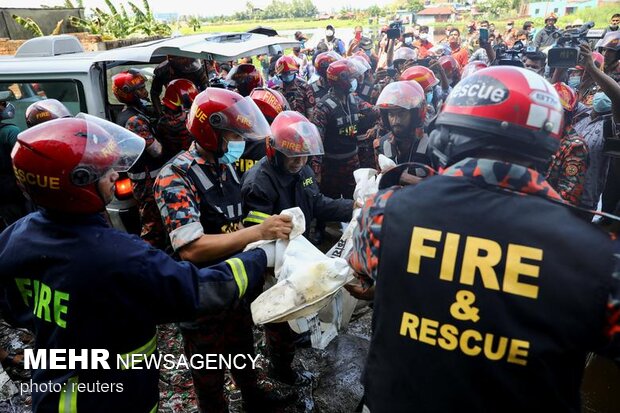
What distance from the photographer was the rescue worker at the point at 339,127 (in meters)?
5.62

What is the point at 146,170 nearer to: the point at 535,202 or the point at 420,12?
the point at 535,202

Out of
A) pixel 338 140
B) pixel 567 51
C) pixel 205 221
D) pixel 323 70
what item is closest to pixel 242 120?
pixel 205 221

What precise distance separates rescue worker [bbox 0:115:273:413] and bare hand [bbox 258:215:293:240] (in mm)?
617

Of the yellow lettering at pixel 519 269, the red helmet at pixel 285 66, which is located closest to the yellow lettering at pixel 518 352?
the yellow lettering at pixel 519 269

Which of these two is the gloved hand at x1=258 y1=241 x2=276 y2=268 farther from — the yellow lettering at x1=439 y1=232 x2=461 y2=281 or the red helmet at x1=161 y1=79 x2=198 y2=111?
the red helmet at x1=161 y1=79 x2=198 y2=111

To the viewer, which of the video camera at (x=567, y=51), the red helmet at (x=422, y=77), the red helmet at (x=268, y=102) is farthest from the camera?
Result: the red helmet at (x=422, y=77)

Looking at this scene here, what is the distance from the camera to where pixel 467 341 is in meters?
1.28

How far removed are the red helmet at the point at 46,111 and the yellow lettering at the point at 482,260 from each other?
408 centimetres

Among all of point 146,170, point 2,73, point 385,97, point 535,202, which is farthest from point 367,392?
point 2,73

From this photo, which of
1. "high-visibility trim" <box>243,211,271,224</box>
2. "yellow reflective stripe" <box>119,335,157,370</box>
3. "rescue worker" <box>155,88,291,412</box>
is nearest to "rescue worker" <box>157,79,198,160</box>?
"rescue worker" <box>155,88,291,412</box>

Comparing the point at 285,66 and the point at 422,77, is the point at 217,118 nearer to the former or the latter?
the point at 422,77

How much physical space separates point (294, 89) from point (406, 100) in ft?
10.9

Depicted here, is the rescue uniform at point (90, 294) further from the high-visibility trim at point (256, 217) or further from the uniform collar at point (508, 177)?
the uniform collar at point (508, 177)

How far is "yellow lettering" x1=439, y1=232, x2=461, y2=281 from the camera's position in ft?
4.17
